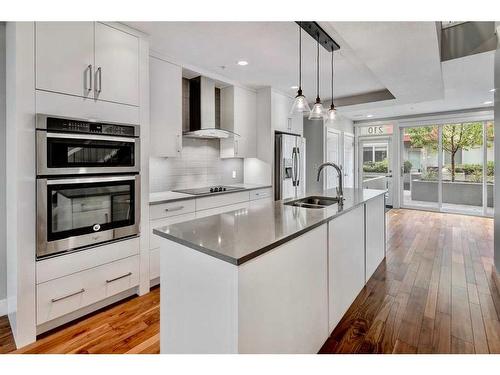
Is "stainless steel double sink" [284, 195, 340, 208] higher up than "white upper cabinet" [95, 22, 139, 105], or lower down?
lower down

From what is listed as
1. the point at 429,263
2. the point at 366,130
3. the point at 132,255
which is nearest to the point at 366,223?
the point at 429,263

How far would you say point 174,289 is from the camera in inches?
58.1

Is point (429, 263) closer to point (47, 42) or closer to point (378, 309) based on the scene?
point (378, 309)

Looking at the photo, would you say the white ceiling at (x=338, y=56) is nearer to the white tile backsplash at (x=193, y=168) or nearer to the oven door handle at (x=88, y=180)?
the white tile backsplash at (x=193, y=168)

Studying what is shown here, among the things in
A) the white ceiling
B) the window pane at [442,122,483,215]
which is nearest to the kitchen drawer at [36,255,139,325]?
the white ceiling

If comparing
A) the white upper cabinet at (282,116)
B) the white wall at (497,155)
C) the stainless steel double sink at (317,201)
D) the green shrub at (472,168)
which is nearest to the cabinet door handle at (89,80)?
the stainless steel double sink at (317,201)

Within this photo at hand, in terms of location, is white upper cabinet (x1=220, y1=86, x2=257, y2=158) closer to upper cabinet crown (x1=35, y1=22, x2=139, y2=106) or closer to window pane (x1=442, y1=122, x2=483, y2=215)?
upper cabinet crown (x1=35, y1=22, x2=139, y2=106)

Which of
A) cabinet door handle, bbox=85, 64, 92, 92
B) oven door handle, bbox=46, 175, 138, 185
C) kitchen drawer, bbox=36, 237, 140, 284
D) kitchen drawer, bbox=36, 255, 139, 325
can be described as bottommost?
kitchen drawer, bbox=36, 255, 139, 325

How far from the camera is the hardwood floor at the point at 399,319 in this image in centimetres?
187

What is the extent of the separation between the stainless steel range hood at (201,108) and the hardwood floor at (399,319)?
1976 mm

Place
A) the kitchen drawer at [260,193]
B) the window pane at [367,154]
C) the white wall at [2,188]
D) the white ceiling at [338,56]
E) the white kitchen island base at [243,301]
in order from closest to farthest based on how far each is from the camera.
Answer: the white kitchen island base at [243,301] → the white wall at [2,188] → the white ceiling at [338,56] → the kitchen drawer at [260,193] → the window pane at [367,154]

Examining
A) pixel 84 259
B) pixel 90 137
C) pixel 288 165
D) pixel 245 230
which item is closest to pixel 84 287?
pixel 84 259

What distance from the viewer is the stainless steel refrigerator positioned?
176 inches

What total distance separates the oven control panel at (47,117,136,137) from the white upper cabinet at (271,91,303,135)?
2546 mm
